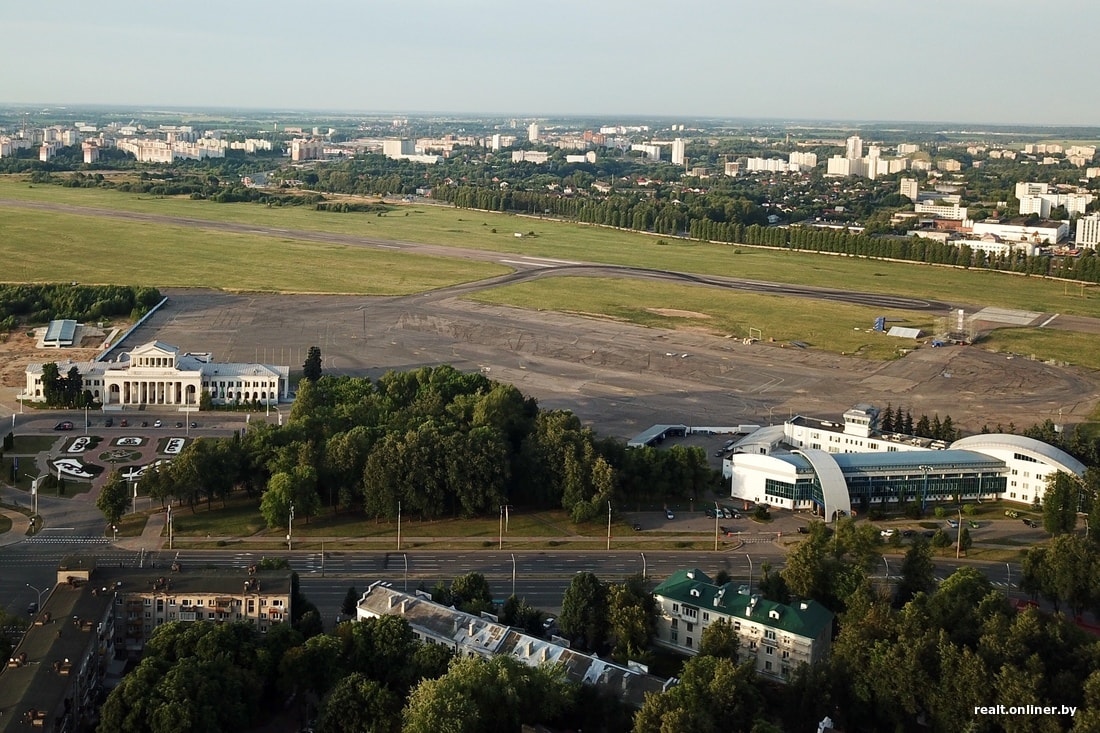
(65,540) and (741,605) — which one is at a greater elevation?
(741,605)

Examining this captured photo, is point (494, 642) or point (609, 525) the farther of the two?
point (609, 525)

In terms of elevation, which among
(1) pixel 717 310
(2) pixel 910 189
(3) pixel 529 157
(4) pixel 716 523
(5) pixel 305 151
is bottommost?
(4) pixel 716 523

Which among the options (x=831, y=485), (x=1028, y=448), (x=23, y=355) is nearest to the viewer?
(x=831, y=485)

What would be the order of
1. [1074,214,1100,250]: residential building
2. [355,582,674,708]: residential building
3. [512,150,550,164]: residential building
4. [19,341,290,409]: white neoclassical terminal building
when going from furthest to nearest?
[512,150,550,164]: residential building, [1074,214,1100,250]: residential building, [19,341,290,409]: white neoclassical terminal building, [355,582,674,708]: residential building

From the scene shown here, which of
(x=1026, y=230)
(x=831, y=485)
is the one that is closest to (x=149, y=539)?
(x=831, y=485)

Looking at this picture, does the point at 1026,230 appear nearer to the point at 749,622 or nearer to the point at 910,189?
the point at 910,189

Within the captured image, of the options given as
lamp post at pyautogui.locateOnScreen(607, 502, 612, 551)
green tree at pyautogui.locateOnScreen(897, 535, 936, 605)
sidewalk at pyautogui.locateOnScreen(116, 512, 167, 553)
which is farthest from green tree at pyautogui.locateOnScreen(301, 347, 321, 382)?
green tree at pyautogui.locateOnScreen(897, 535, 936, 605)

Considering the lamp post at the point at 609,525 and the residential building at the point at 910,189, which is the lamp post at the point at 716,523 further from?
the residential building at the point at 910,189

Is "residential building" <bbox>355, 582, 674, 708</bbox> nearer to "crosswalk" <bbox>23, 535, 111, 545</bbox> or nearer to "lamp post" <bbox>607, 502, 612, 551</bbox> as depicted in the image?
"lamp post" <bbox>607, 502, 612, 551</bbox>
